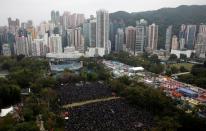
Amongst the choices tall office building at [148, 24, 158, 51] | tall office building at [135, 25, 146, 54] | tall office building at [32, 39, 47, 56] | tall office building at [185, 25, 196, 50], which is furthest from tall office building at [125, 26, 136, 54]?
tall office building at [32, 39, 47, 56]

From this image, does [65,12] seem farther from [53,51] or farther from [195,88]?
[195,88]

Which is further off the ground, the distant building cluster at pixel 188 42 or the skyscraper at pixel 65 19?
the skyscraper at pixel 65 19

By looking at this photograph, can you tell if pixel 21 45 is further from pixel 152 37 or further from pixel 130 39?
pixel 152 37

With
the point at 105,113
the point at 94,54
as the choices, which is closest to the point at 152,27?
the point at 94,54

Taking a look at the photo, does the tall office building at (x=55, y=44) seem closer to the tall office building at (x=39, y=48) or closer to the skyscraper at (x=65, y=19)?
the tall office building at (x=39, y=48)

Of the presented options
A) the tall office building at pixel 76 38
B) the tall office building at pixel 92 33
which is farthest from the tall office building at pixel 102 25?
the tall office building at pixel 76 38

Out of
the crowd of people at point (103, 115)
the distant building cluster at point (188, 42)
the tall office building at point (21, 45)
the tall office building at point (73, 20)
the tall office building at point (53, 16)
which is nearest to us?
the crowd of people at point (103, 115)

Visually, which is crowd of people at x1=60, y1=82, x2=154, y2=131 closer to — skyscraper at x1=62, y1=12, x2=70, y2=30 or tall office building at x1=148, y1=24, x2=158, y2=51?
tall office building at x1=148, y1=24, x2=158, y2=51
